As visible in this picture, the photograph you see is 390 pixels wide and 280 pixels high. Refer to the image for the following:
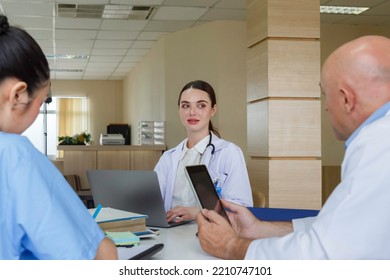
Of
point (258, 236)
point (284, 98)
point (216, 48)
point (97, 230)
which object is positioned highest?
point (216, 48)

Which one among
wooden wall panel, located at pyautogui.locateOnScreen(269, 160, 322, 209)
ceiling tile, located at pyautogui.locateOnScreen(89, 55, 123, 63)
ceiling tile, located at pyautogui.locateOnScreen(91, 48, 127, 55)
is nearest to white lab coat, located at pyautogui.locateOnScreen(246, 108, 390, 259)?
wooden wall panel, located at pyautogui.locateOnScreen(269, 160, 322, 209)

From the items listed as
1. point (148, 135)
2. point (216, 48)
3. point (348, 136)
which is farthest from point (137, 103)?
point (348, 136)

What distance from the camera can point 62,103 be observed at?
607 inches

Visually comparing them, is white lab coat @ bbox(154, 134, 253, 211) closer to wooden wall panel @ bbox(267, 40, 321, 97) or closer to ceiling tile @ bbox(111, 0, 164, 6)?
wooden wall panel @ bbox(267, 40, 321, 97)

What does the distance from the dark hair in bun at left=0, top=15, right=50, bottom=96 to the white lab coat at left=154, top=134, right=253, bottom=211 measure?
5.32 feet

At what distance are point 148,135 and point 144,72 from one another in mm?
2409

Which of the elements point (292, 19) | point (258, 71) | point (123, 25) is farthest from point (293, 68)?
point (123, 25)

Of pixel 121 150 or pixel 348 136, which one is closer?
pixel 348 136

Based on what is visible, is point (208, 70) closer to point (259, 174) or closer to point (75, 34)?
point (75, 34)

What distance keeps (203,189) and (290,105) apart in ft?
9.95

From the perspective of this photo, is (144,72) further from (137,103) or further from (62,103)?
(62,103)

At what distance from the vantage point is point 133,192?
2.06m

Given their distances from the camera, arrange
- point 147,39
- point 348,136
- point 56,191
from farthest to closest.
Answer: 1. point 147,39
2. point 348,136
3. point 56,191

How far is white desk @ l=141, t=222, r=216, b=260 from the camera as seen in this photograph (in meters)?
1.53
